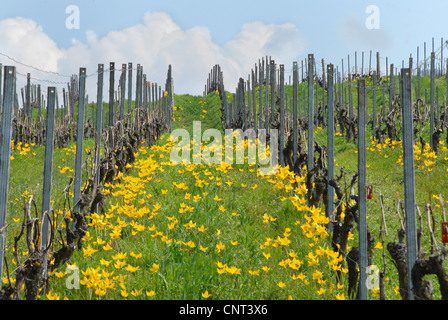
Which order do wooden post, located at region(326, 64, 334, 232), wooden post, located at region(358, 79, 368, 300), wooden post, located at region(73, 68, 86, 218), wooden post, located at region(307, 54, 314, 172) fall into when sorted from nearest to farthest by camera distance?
1. wooden post, located at region(358, 79, 368, 300)
2. wooden post, located at region(326, 64, 334, 232)
3. wooden post, located at region(73, 68, 86, 218)
4. wooden post, located at region(307, 54, 314, 172)

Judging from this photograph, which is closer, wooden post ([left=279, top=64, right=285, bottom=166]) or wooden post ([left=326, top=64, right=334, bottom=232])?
wooden post ([left=326, top=64, right=334, bottom=232])

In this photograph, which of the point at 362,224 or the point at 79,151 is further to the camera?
the point at 79,151

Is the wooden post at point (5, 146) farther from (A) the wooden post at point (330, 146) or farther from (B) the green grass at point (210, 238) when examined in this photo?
(A) the wooden post at point (330, 146)

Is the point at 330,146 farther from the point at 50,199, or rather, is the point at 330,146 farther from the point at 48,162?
the point at 50,199

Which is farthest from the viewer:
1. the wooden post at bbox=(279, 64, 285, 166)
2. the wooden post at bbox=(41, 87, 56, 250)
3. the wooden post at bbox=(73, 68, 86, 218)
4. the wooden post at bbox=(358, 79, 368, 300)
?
the wooden post at bbox=(279, 64, 285, 166)

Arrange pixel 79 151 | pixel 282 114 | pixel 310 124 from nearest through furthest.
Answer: pixel 79 151, pixel 310 124, pixel 282 114

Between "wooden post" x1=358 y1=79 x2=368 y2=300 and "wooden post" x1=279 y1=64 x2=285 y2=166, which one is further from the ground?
"wooden post" x1=279 y1=64 x2=285 y2=166

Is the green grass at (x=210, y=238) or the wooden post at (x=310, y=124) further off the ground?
the wooden post at (x=310, y=124)

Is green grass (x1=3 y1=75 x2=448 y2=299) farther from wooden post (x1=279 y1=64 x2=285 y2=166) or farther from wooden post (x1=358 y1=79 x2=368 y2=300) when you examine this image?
wooden post (x1=279 y1=64 x2=285 y2=166)

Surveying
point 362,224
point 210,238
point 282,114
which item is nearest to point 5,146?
point 210,238

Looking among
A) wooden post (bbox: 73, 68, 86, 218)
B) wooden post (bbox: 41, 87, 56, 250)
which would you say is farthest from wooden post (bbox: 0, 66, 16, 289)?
wooden post (bbox: 73, 68, 86, 218)

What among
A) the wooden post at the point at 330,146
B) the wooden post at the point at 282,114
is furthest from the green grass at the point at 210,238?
the wooden post at the point at 282,114
